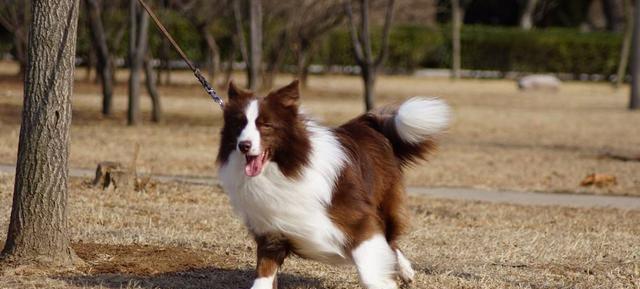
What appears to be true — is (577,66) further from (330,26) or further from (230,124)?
(230,124)

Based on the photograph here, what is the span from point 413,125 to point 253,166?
→ 5.00ft

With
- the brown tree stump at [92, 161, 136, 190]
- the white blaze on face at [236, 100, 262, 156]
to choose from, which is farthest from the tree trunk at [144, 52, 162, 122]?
the white blaze on face at [236, 100, 262, 156]

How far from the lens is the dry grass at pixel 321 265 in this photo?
7520 mm

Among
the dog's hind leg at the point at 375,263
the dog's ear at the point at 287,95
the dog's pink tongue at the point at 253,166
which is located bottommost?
the dog's hind leg at the point at 375,263

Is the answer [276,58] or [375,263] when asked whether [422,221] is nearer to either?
[375,263]

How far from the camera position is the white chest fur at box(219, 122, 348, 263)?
6320 millimetres

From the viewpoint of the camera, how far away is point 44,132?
292 inches

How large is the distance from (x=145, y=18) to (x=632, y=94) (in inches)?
591

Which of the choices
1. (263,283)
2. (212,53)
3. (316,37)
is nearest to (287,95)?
(263,283)

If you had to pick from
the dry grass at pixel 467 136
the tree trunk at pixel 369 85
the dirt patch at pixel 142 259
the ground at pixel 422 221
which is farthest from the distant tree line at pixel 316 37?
the dirt patch at pixel 142 259

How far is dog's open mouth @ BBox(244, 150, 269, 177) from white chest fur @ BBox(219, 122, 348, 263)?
56 millimetres

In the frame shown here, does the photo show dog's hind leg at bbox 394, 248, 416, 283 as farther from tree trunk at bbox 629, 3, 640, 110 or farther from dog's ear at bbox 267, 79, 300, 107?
tree trunk at bbox 629, 3, 640, 110

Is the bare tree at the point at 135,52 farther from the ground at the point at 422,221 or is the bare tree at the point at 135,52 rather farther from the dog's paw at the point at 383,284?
the dog's paw at the point at 383,284

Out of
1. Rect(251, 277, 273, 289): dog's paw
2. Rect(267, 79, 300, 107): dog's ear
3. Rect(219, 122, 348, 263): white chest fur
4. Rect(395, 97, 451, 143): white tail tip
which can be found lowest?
Rect(251, 277, 273, 289): dog's paw
